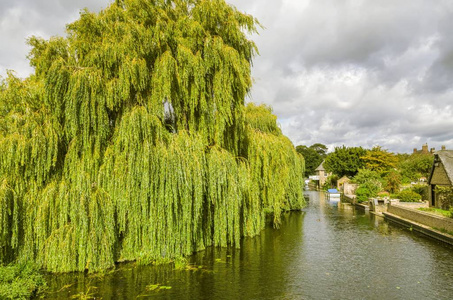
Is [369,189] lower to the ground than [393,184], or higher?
lower

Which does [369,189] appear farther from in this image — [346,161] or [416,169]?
[346,161]

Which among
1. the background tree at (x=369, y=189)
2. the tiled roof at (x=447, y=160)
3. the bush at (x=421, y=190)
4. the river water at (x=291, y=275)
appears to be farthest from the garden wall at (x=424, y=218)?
the background tree at (x=369, y=189)

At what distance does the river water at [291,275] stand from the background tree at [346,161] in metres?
39.8

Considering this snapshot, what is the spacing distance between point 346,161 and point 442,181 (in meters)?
33.2

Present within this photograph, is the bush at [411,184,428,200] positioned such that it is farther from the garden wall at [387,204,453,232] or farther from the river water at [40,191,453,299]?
the river water at [40,191,453,299]

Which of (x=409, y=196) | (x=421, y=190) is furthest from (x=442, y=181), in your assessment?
(x=421, y=190)

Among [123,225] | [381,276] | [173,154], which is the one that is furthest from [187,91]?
[381,276]

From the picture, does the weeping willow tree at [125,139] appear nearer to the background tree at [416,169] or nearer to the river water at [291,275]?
the river water at [291,275]

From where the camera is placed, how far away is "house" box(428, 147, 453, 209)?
20.8m

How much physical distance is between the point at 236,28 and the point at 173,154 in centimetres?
707

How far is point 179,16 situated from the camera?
43.5 ft

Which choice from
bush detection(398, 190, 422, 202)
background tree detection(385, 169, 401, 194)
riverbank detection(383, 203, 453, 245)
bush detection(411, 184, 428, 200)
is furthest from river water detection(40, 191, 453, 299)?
background tree detection(385, 169, 401, 194)

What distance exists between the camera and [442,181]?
22406 mm

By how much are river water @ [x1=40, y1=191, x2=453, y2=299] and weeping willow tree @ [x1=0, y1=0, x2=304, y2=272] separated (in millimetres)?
733
